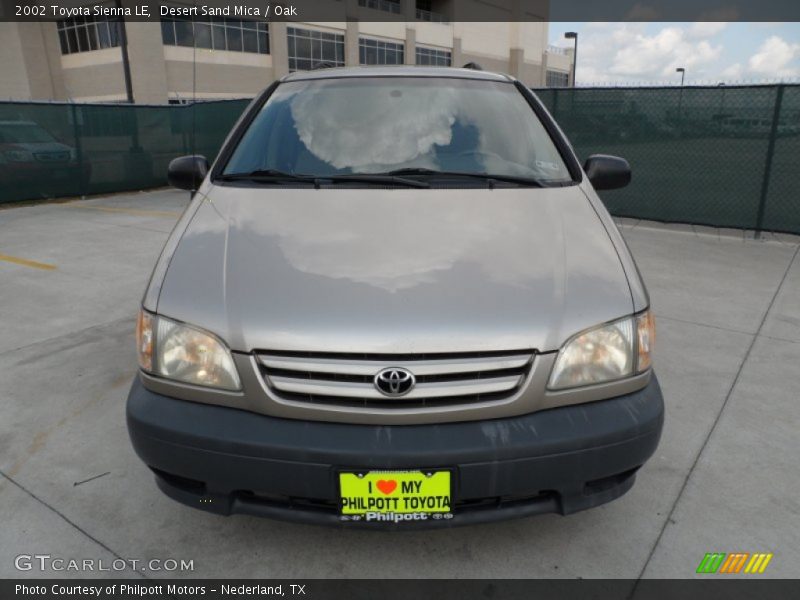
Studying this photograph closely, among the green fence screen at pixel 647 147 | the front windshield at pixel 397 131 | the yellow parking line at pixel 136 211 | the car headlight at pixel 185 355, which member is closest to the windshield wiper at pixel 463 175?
the front windshield at pixel 397 131

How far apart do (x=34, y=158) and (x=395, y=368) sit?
1054cm

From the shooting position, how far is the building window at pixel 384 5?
4031 centimetres

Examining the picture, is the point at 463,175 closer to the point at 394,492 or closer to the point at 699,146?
the point at 394,492

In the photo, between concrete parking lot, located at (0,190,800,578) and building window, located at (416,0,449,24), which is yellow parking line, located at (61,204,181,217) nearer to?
concrete parking lot, located at (0,190,800,578)

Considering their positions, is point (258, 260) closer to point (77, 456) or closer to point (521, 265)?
point (521, 265)

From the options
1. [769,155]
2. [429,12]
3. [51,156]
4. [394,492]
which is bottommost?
[51,156]

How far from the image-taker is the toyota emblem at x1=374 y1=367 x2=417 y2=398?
1.71m

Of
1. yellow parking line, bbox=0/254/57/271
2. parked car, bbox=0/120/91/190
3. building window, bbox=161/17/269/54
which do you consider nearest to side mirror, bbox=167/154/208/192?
yellow parking line, bbox=0/254/57/271

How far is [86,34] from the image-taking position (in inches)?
1244

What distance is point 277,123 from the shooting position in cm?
295

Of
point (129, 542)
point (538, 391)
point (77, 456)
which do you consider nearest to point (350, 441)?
point (538, 391)

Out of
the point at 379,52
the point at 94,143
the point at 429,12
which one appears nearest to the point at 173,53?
the point at 379,52

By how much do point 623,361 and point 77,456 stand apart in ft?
7.86

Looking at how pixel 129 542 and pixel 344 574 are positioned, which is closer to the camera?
pixel 344 574
